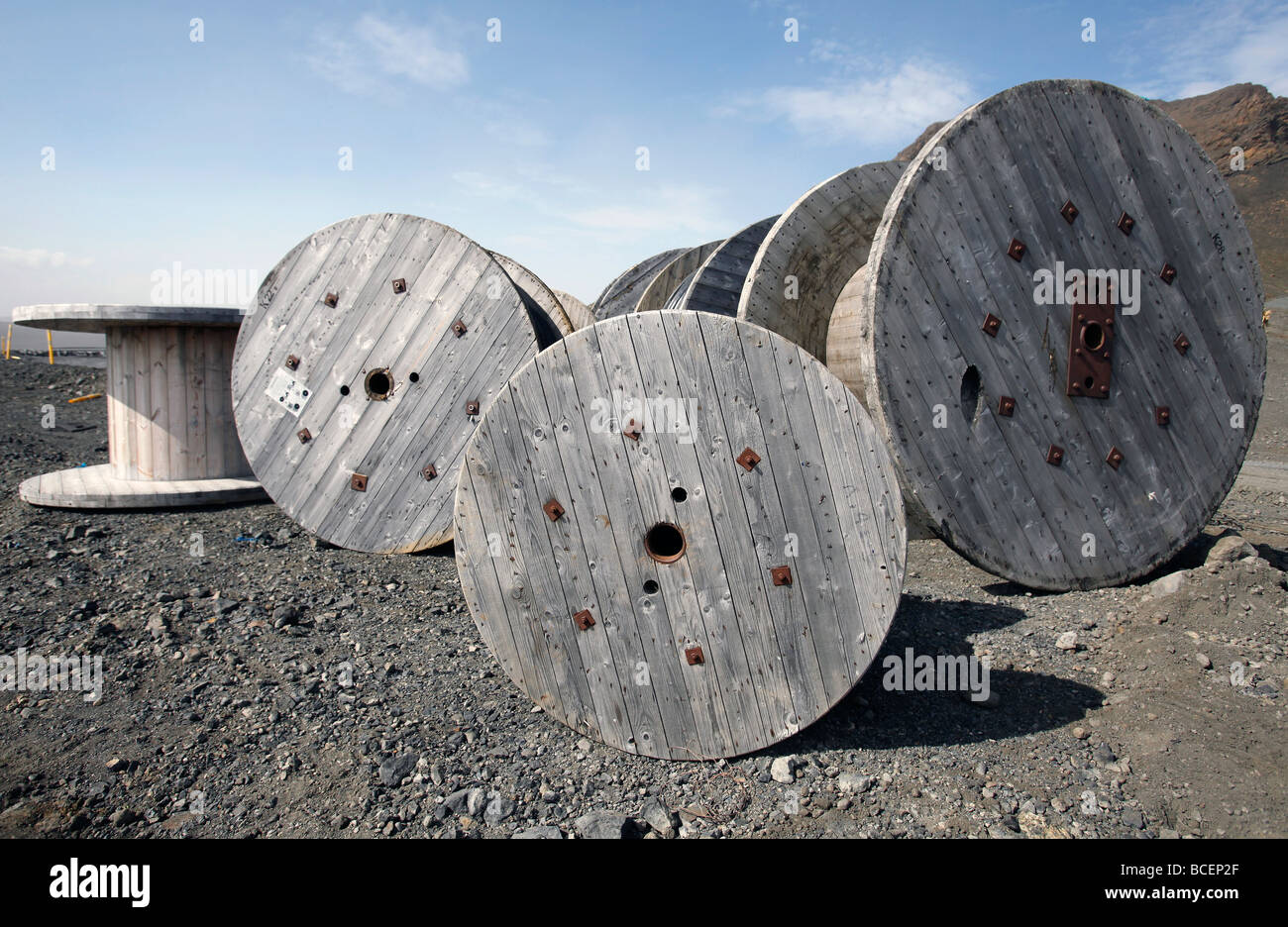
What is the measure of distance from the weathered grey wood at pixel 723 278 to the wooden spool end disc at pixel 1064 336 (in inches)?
65.0

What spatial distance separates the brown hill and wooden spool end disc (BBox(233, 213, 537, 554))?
63.2 feet

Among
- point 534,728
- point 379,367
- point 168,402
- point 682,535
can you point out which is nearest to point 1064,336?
point 682,535

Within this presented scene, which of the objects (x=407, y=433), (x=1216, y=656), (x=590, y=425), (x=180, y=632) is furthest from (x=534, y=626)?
(x=1216, y=656)

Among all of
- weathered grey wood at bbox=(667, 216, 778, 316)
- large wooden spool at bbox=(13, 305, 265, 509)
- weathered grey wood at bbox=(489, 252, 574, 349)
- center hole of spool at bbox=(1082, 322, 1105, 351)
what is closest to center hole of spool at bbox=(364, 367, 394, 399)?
weathered grey wood at bbox=(489, 252, 574, 349)

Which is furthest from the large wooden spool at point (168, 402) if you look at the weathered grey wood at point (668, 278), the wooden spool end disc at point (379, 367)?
the weathered grey wood at point (668, 278)

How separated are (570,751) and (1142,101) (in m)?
4.59

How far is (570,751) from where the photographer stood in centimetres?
283

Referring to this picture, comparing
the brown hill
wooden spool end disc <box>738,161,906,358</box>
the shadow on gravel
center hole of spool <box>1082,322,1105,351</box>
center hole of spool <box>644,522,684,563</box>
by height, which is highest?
the brown hill

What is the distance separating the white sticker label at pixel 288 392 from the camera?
16.7ft

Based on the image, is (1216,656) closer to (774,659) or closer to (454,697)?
(774,659)

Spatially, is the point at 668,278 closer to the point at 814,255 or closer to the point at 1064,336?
the point at 814,255

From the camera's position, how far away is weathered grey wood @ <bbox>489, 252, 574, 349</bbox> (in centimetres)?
563

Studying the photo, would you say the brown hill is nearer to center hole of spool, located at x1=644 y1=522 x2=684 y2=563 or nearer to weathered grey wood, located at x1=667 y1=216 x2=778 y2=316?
weathered grey wood, located at x1=667 y1=216 x2=778 y2=316

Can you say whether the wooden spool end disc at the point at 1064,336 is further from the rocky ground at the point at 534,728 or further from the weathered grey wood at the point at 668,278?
the weathered grey wood at the point at 668,278
